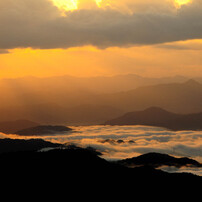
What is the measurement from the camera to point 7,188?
88062 mm

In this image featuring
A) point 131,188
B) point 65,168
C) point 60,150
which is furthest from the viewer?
point 60,150

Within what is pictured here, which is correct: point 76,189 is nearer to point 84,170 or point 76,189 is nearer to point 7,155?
point 84,170

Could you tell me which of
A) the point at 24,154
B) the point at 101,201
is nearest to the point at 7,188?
the point at 101,201

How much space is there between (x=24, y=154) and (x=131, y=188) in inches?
1344

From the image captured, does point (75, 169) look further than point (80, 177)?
Yes

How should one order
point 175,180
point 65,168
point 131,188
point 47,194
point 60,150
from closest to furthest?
point 47,194 → point 131,188 → point 65,168 → point 175,180 → point 60,150

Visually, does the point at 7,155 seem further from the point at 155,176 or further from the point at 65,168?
the point at 155,176

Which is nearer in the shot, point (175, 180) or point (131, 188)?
point (131, 188)

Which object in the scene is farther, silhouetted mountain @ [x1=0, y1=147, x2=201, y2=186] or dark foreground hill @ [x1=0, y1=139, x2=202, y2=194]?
silhouetted mountain @ [x1=0, y1=147, x2=201, y2=186]

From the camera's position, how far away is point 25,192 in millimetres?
86062

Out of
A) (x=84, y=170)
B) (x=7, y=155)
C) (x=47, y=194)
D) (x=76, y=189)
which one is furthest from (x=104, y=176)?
(x=7, y=155)

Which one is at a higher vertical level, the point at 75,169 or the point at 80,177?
A: the point at 75,169

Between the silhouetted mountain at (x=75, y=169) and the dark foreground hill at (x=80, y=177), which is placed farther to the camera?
the silhouetted mountain at (x=75, y=169)

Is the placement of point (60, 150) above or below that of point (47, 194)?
above
